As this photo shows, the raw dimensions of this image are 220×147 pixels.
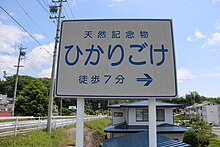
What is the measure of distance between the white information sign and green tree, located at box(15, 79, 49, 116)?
24.2 m

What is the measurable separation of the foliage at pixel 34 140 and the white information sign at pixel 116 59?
7.08m

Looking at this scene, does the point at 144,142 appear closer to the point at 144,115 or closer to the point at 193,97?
the point at 144,115

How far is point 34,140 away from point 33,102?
16.5m

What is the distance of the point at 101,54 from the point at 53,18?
43.6 ft

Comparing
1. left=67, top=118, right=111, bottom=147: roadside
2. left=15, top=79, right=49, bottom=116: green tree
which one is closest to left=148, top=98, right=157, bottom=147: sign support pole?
left=67, top=118, right=111, bottom=147: roadside

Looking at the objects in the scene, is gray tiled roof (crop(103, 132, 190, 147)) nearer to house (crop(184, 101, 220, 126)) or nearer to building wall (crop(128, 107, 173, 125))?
building wall (crop(128, 107, 173, 125))

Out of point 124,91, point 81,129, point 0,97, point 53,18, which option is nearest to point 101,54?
point 124,91

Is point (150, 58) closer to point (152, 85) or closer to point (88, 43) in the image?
point (152, 85)

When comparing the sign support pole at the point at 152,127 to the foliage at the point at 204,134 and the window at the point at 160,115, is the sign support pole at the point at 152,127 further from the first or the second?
the foliage at the point at 204,134

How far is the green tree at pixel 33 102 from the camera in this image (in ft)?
84.3

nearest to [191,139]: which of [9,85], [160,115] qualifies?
[160,115]

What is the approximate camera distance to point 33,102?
2575 centimetres

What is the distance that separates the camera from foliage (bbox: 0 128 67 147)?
28.7ft

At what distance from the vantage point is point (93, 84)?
293 cm
